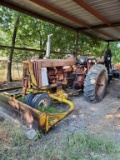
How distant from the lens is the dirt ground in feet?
8.57

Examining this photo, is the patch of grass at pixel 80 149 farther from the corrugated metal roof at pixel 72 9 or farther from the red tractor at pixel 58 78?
the corrugated metal roof at pixel 72 9

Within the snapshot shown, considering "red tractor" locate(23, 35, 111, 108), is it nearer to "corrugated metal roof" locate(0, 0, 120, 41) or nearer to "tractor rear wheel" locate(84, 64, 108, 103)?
"tractor rear wheel" locate(84, 64, 108, 103)

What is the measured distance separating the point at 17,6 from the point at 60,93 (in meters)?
2.41

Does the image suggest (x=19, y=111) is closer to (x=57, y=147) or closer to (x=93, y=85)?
(x=57, y=147)

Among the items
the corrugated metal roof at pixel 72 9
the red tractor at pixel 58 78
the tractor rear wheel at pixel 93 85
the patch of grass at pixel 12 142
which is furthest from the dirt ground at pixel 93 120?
the corrugated metal roof at pixel 72 9

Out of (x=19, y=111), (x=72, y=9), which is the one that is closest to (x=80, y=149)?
(x=19, y=111)

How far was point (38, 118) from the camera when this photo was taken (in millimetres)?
2389

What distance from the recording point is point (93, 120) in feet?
10.0

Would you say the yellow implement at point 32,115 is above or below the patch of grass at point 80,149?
above

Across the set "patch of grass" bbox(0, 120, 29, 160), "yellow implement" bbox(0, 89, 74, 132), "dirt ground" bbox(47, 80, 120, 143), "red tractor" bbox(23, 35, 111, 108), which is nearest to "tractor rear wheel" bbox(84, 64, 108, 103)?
"red tractor" bbox(23, 35, 111, 108)

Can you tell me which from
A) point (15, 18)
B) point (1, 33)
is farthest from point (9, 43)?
point (15, 18)

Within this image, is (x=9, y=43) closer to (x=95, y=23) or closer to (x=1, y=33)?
(x=1, y=33)

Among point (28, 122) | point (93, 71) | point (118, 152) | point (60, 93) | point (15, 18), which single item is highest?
point (15, 18)

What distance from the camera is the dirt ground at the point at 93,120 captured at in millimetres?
2612
